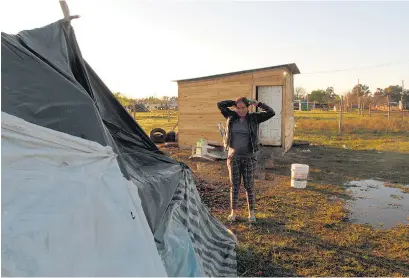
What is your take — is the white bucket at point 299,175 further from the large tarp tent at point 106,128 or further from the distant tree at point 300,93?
the distant tree at point 300,93

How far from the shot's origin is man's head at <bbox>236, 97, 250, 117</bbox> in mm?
5027

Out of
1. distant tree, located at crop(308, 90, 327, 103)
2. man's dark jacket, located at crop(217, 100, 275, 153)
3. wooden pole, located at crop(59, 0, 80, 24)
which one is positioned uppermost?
distant tree, located at crop(308, 90, 327, 103)

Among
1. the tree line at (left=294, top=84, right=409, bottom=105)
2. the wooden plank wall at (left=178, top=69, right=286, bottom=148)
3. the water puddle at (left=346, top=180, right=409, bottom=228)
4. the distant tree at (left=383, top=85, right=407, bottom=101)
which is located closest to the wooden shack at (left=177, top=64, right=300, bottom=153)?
the wooden plank wall at (left=178, top=69, right=286, bottom=148)

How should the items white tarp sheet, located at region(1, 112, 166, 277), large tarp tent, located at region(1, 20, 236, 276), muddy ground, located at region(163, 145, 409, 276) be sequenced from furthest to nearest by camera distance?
1. muddy ground, located at region(163, 145, 409, 276)
2. large tarp tent, located at region(1, 20, 236, 276)
3. white tarp sheet, located at region(1, 112, 166, 277)

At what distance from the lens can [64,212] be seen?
1.83 meters

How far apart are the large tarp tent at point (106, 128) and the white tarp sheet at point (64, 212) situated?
5cm

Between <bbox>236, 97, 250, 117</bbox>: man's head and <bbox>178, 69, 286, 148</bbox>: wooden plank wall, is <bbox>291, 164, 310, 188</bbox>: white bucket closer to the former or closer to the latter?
<bbox>236, 97, 250, 117</bbox>: man's head

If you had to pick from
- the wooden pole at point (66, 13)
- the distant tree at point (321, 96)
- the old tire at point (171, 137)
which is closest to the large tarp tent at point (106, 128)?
the wooden pole at point (66, 13)

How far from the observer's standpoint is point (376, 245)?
4.72 metres

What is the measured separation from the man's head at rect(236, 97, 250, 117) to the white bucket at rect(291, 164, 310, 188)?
316 cm

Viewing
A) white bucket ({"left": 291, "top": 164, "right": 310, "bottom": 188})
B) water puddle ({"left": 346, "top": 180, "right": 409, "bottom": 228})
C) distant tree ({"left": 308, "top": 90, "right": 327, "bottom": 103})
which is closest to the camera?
water puddle ({"left": 346, "top": 180, "right": 409, "bottom": 228})

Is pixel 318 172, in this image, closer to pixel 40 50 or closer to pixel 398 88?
pixel 40 50

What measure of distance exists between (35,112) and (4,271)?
976 mm

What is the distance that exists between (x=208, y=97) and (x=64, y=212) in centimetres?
1154
